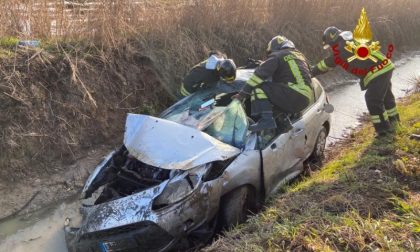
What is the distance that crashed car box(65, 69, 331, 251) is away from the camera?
406cm

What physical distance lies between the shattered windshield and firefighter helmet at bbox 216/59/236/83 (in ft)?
0.97

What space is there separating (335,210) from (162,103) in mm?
4292

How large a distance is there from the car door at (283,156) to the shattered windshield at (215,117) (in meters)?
0.36

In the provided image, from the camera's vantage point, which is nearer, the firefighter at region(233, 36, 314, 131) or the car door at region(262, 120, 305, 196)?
the car door at region(262, 120, 305, 196)

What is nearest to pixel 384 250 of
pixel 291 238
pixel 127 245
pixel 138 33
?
pixel 291 238

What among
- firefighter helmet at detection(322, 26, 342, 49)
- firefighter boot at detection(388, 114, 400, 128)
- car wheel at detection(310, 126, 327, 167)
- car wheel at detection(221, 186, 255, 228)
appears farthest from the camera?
firefighter boot at detection(388, 114, 400, 128)

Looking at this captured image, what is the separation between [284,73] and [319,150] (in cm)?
138

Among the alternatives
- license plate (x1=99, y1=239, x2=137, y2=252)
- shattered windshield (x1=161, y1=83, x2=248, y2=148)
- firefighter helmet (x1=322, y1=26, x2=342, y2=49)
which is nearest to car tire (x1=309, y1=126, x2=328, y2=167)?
firefighter helmet (x1=322, y1=26, x2=342, y2=49)

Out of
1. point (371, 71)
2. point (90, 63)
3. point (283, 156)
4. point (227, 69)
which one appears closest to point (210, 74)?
point (227, 69)

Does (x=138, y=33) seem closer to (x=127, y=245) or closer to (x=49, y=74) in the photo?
(x=49, y=74)

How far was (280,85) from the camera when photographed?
5.57m

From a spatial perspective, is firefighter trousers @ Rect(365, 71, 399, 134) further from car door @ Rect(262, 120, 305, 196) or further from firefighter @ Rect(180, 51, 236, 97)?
firefighter @ Rect(180, 51, 236, 97)

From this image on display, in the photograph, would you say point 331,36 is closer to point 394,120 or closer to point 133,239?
point 394,120

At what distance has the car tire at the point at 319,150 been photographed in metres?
6.26
